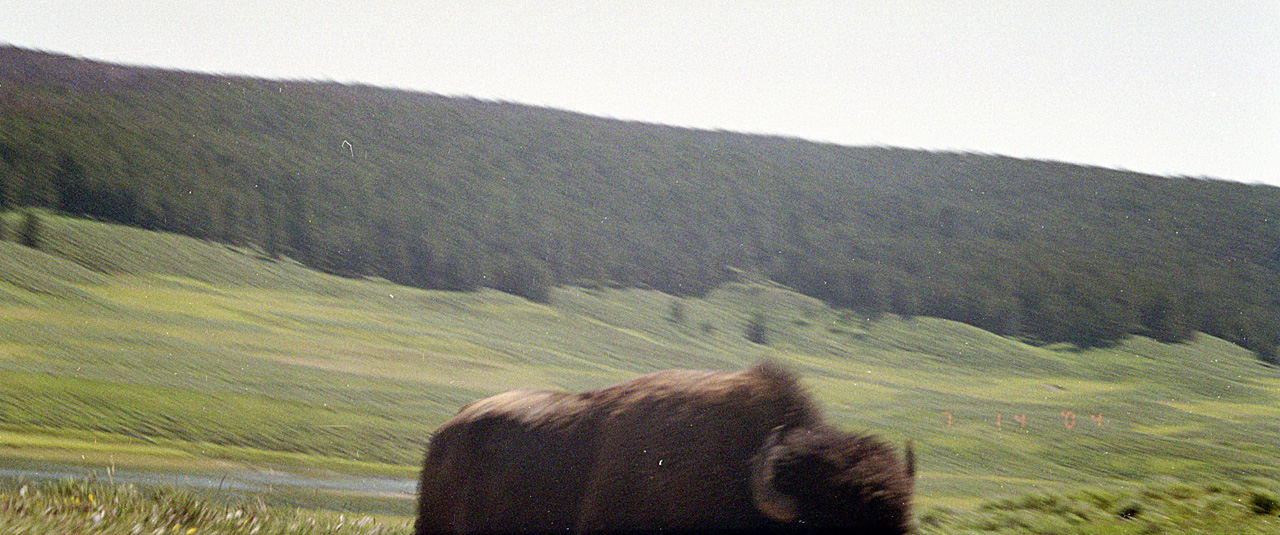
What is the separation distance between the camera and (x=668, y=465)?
3672 millimetres

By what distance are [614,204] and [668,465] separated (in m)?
6.68

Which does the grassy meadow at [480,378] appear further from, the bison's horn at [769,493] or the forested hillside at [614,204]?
the bison's horn at [769,493]

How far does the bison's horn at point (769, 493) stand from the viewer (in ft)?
11.2

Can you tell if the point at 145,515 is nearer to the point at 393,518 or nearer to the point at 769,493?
the point at 393,518

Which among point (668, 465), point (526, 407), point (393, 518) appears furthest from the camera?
point (393, 518)

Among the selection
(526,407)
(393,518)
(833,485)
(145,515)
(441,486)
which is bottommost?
(393,518)

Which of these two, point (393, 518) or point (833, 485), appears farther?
point (393, 518)

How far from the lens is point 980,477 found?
7367mm

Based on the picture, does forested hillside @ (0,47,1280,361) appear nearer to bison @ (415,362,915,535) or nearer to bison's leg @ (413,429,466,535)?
bison's leg @ (413,429,466,535)

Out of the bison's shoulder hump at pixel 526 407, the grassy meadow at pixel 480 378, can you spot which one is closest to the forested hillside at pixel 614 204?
the grassy meadow at pixel 480 378

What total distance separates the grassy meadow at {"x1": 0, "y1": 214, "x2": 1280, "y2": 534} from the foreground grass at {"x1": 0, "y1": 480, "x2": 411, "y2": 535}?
3 cm

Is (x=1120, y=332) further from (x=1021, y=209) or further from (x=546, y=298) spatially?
(x=546, y=298)

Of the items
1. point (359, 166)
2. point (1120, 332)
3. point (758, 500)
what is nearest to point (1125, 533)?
point (758, 500)

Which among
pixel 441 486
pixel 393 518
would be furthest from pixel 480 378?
pixel 441 486
